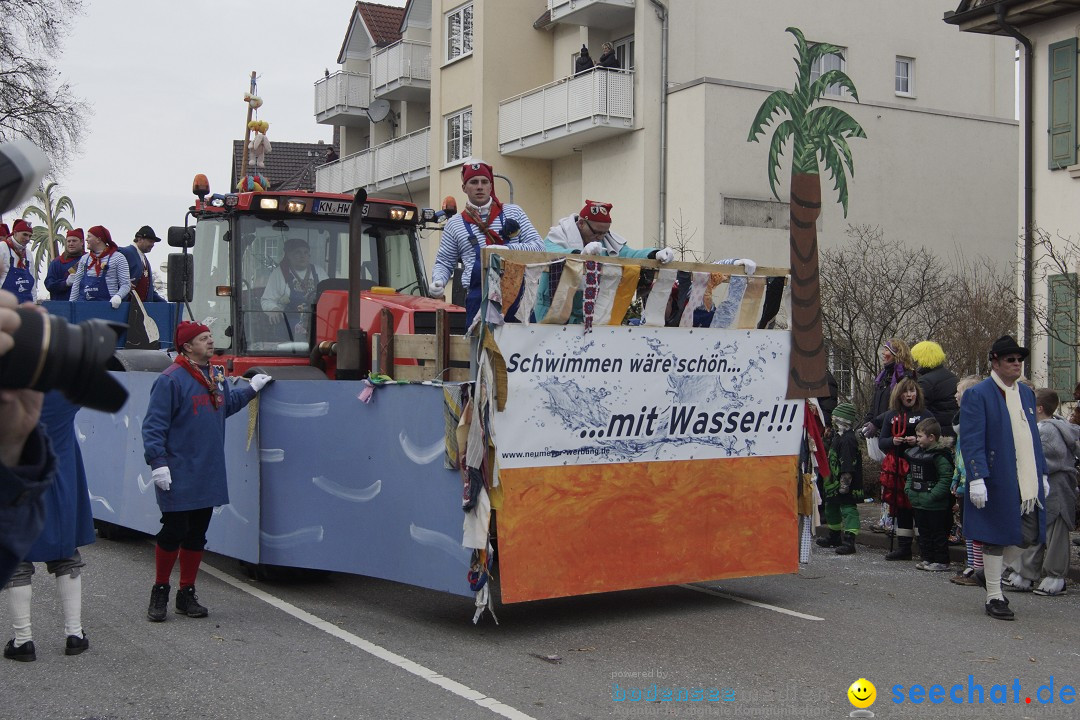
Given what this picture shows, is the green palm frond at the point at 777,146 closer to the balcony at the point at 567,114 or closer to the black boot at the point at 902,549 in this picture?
the balcony at the point at 567,114

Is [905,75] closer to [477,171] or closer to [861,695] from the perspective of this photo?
[477,171]

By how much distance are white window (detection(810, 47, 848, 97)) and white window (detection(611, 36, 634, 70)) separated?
4101mm

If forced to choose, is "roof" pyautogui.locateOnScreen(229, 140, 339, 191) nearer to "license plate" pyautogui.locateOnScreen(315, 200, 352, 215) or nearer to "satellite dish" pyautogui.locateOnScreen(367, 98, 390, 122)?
"satellite dish" pyautogui.locateOnScreen(367, 98, 390, 122)

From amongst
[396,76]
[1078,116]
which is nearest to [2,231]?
[1078,116]

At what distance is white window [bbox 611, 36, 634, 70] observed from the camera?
2791 centimetres

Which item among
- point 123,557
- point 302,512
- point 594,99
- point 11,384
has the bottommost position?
point 123,557

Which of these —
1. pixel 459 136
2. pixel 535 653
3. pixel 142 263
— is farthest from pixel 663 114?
pixel 535 653

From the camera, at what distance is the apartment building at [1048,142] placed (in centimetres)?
1664

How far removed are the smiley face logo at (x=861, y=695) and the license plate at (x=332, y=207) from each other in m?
6.39

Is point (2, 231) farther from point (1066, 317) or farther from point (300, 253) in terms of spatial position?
point (1066, 317)

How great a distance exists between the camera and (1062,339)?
16109mm

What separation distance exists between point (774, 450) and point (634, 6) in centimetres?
1983

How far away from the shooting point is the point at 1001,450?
8.42 meters

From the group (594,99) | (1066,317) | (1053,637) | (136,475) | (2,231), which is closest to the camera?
(1053,637)
